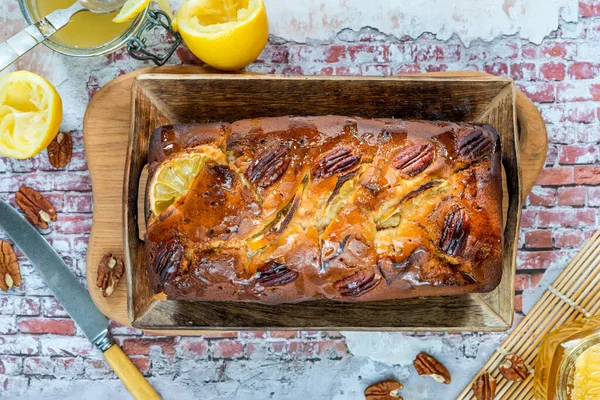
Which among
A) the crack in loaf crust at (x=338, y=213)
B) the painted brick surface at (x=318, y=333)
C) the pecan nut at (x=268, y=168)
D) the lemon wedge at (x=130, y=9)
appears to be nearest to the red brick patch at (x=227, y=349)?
the painted brick surface at (x=318, y=333)

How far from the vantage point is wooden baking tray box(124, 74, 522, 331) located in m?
1.84

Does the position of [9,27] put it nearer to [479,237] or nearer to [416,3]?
[416,3]

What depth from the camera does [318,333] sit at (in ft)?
7.25

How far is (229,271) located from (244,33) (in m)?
0.72

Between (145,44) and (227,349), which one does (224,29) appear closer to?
(145,44)

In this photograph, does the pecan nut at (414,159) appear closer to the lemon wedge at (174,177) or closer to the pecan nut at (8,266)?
the lemon wedge at (174,177)

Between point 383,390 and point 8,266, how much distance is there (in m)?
1.43

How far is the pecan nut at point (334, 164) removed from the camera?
169cm

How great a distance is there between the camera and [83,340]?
7.36ft

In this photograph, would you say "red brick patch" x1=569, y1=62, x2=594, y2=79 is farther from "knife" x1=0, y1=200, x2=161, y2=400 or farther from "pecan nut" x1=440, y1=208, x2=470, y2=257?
"knife" x1=0, y1=200, x2=161, y2=400

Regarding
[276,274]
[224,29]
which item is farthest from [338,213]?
[224,29]

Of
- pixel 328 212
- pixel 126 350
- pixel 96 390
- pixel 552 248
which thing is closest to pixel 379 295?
pixel 328 212

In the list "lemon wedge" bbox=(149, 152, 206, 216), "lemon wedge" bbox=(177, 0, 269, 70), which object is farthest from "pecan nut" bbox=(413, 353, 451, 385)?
"lemon wedge" bbox=(177, 0, 269, 70)

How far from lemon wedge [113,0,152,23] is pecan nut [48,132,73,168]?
54cm
